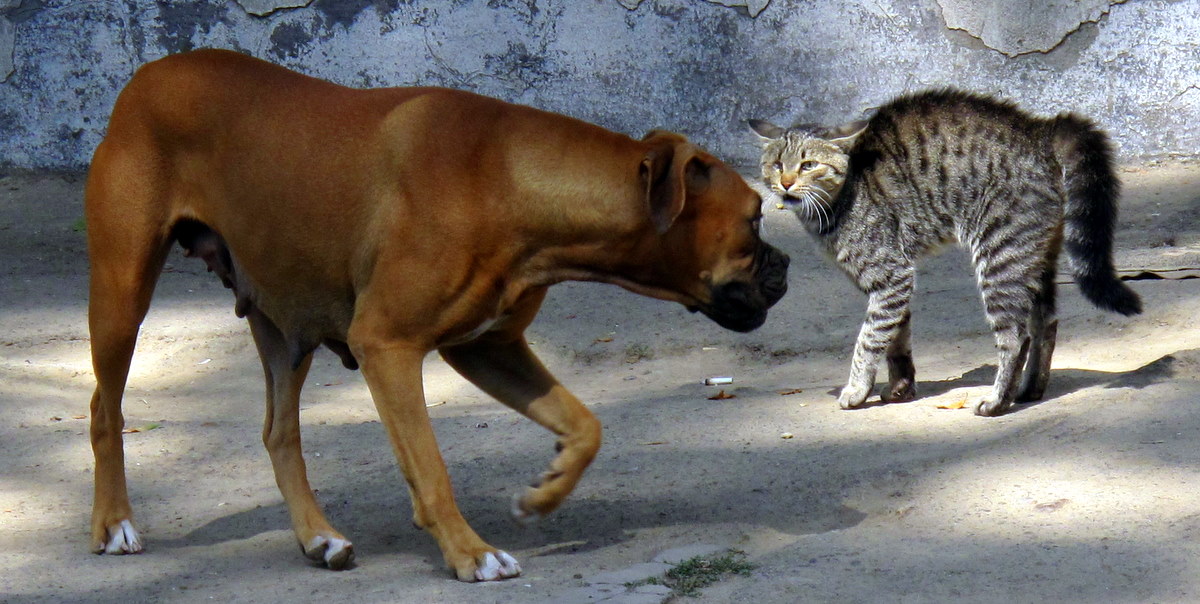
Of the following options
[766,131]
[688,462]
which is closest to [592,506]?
[688,462]

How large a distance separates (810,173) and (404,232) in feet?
8.10

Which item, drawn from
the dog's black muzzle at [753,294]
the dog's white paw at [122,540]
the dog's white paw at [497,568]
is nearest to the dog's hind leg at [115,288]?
the dog's white paw at [122,540]

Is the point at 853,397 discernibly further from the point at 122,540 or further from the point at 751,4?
the point at 751,4

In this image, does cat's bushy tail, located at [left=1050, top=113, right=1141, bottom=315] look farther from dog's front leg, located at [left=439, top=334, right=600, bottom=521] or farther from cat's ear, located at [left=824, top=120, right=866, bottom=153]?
dog's front leg, located at [left=439, top=334, right=600, bottom=521]

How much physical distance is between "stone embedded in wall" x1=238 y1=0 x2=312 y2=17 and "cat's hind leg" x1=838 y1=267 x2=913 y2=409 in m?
5.31

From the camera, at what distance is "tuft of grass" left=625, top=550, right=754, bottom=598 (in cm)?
364

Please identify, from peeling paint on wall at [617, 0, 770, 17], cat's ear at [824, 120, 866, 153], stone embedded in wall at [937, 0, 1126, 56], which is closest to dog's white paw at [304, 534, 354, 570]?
cat's ear at [824, 120, 866, 153]

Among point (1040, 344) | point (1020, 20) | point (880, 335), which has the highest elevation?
point (1020, 20)

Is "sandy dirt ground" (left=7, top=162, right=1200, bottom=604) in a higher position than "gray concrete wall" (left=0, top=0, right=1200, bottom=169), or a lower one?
lower

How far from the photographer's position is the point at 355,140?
12.7ft

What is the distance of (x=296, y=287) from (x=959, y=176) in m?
2.92

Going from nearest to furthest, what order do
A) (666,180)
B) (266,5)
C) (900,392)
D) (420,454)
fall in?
(666,180) → (420,454) → (900,392) → (266,5)

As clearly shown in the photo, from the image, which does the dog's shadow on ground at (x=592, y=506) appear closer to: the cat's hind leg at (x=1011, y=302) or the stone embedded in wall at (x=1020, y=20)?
the cat's hind leg at (x=1011, y=302)

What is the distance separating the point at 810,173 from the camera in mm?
5613
